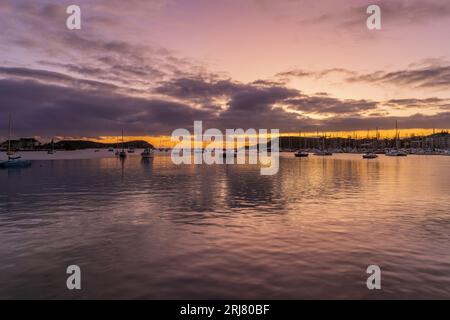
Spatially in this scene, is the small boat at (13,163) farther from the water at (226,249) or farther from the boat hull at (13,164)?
the water at (226,249)

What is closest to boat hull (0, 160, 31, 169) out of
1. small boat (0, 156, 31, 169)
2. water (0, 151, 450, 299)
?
small boat (0, 156, 31, 169)

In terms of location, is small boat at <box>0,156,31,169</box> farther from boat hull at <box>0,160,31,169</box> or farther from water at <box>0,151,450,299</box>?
water at <box>0,151,450,299</box>

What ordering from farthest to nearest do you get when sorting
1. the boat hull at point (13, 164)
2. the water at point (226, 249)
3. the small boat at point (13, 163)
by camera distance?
the small boat at point (13, 163) < the boat hull at point (13, 164) < the water at point (226, 249)

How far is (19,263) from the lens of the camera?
16.0 m

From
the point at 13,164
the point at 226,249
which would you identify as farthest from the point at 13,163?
the point at 226,249

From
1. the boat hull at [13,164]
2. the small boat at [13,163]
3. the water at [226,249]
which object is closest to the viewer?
the water at [226,249]

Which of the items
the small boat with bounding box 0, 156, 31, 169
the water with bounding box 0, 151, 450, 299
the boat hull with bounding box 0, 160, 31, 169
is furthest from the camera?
the small boat with bounding box 0, 156, 31, 169

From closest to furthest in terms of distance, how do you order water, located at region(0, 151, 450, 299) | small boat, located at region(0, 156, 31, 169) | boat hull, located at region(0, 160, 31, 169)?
A: water, located at region(0, 151, 450, 299) → boat hull, located at region(0, 160, 31, 169) → small boat, located at region(0, 156, 31, 169)

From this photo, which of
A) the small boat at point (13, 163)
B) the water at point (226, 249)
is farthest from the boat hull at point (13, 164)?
the water at point (226, 249)

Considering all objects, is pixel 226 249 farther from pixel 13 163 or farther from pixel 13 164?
pixel 13 163

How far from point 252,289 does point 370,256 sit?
737 cm

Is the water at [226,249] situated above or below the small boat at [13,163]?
below

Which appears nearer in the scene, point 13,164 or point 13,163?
point 13,164

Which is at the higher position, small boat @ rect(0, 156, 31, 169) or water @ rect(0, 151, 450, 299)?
small boat @ rect(0, 156, 31, 169)
